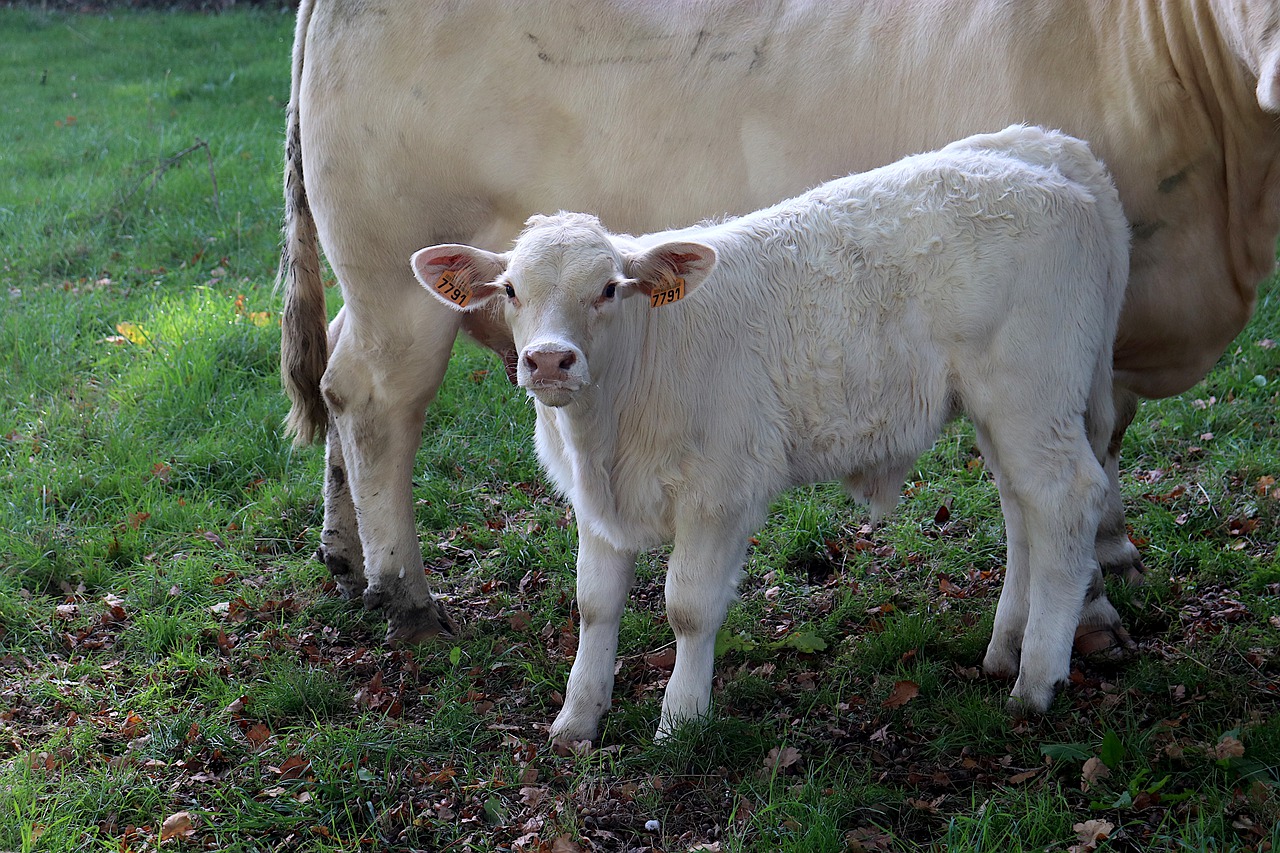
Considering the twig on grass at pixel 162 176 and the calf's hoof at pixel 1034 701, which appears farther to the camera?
the twig on grass at pixel 162 176

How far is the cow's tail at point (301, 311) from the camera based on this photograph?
529 cm

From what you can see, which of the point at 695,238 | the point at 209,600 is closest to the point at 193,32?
the point at 209,600

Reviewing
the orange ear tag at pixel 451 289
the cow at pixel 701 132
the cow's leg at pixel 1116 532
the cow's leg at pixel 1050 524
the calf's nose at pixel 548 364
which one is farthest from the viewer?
the cow's leg at pixel 1116 532

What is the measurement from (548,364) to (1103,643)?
2.50m

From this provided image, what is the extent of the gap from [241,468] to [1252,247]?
4858mm

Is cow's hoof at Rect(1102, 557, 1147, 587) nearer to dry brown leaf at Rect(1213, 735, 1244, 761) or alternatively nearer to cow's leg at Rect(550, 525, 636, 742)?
dry brown leaf at Rect(1213, 735, 1244, 761)

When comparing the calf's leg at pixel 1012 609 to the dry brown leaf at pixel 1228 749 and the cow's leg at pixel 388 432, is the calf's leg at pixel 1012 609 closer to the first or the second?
the dry brown leaf at pixel 1228 749

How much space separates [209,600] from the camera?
5.20m

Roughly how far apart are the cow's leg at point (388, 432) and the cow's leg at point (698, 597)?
1.44 m

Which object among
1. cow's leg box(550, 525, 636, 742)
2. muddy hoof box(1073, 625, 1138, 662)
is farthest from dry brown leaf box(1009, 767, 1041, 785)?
cow's leg box(550, 525, 636, 742)

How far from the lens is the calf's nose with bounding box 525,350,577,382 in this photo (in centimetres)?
317

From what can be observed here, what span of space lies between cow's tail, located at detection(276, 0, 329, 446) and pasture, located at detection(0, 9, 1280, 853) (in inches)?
27.4

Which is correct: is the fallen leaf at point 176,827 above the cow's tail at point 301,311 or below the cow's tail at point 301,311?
below

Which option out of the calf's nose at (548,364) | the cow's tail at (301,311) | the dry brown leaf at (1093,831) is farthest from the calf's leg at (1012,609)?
the cow's tail at (301,311)
